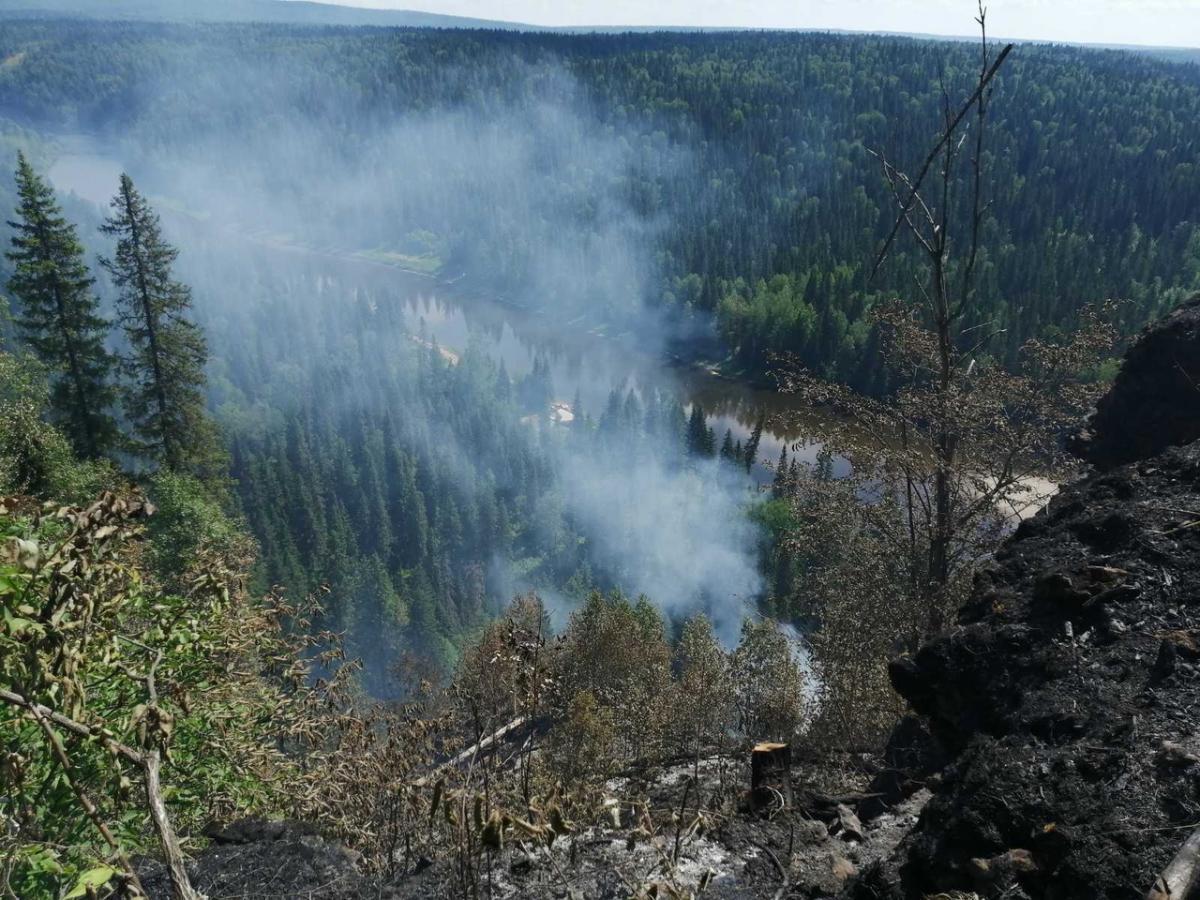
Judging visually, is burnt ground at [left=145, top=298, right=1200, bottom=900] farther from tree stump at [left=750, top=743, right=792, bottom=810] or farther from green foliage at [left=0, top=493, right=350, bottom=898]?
green foliage at [left=0, top=493, right=350, bottom=898]

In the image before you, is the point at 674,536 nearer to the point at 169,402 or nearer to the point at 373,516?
the point at 373,516

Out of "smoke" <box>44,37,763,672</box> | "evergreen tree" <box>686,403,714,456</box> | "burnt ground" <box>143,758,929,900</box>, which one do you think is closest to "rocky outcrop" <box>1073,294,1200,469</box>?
"burnt ground" <box>143,758,929,900</box>

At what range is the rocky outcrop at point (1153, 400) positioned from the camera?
10383 mm

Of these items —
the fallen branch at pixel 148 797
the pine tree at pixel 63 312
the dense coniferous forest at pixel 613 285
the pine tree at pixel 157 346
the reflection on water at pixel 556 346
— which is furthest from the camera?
the reflection on water at pixel 556 346

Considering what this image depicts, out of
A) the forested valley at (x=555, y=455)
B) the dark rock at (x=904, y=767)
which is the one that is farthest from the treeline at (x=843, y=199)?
the dark rock at (x=904, y=767)

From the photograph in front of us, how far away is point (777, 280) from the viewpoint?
9819 cm

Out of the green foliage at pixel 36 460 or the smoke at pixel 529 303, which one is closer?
the green foliage at pixel 36 460

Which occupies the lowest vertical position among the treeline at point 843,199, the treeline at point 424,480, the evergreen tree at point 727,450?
the treeline at point 424,480

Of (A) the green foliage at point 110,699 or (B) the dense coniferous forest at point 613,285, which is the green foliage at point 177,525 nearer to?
(A) the green foliage at point 110,699

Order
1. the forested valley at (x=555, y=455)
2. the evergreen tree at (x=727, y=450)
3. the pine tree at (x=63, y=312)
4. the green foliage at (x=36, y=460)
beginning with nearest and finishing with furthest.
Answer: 1. the forested valley at (x=555, y=455)
2. the green foliage at (x=36, y=460)
3. the pine tree at (x=63, y=312)
4. the evergreen tree at (x=727, y=450)

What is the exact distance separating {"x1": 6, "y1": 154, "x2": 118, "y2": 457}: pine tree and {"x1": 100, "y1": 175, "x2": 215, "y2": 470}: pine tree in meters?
0.85

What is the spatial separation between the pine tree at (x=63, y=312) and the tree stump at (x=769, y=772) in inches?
876

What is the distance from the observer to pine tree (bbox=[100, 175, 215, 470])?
23.5 m

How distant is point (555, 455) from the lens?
81.1m
